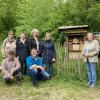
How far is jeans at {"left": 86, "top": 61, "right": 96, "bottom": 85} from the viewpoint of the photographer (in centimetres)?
1038

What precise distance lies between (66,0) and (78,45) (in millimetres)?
4379

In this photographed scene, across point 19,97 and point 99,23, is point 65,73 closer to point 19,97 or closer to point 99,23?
point 19,97

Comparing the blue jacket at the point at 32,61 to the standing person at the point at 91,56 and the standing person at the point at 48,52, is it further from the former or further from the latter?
the standing person at the point at 91,56

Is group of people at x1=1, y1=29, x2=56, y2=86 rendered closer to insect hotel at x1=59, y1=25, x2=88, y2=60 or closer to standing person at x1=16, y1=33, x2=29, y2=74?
standing person at x1=16, y1=33, x2=29, y2=74

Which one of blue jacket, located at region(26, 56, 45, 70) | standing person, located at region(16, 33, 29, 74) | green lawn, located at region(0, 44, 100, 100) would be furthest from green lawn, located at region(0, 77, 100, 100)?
standing person, located at region(16, 33, 29, 74)

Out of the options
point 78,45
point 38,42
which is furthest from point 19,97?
point 78,45

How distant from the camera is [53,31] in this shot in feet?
61.5

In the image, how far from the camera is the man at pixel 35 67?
34.1ft

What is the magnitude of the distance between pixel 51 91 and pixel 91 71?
4.93 ft

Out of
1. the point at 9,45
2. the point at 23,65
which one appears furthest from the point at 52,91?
the point at 9,45

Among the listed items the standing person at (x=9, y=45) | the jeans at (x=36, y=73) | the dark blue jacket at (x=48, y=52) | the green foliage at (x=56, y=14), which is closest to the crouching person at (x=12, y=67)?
the jeans at (x=36, y=73)

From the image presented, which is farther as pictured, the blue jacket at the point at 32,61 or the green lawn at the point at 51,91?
the blue jacket at the point at 32,61

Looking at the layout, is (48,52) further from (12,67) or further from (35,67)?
(12,67)

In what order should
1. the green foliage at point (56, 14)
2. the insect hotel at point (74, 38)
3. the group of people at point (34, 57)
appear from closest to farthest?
the group of people at point (34, 57)
the insect hotel at point (74, 38)
the green foliage at point (56, 14)
